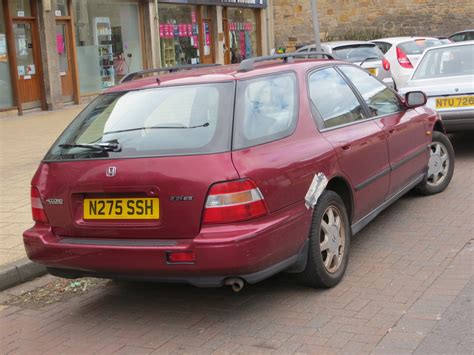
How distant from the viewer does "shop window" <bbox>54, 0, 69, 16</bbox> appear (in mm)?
16000

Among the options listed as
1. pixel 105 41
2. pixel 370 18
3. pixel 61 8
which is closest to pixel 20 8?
pixel 61 8

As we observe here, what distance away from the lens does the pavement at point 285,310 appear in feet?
12.1

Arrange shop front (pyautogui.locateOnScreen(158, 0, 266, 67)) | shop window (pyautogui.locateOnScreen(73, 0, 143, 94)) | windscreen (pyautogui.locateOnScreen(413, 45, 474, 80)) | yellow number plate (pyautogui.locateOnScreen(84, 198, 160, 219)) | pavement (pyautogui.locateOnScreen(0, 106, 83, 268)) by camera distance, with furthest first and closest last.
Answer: shop front (pyautogui.locateOnScreen(158, 0, 266, 67)) → shop window (pyautogui.locateOnScreen(73, 0, 143, 94)) → windscreen (pyautogui.locateOnScreen(413, 45, 474, 80)) → pavement (pyautogui.locateOnScreen(0, 106, 83, 268)) → yellow number plate (pyautogui.locateOnScreen(84, 198, 160, 219))

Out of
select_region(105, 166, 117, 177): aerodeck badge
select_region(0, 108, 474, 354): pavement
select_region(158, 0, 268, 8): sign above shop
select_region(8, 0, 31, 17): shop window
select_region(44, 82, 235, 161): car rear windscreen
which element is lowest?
select_region(0, 108, 474, 354): pavement

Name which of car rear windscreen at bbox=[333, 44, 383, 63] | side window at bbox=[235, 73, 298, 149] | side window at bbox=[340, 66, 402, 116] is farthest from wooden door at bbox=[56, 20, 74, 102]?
side window at bbox=[235, 73, 298, 149]

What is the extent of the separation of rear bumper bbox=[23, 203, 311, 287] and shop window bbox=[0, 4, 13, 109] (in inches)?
454

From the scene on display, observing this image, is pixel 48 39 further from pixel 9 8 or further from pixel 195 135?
pixel 195 135

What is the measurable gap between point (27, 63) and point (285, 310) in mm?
13029

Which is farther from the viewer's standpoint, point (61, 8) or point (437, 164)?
point (61, 8)

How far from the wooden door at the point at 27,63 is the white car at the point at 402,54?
8781 mm

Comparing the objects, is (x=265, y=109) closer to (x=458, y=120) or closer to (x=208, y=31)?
(x=458, y=120)

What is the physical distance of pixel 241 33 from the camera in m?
25.7

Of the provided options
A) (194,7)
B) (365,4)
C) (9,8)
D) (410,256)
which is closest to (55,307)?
(410,256)

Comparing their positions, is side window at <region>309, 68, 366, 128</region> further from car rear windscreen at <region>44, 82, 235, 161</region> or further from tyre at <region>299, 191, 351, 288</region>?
car rear windscreen at <region>44, 82, 235, 161</region>
